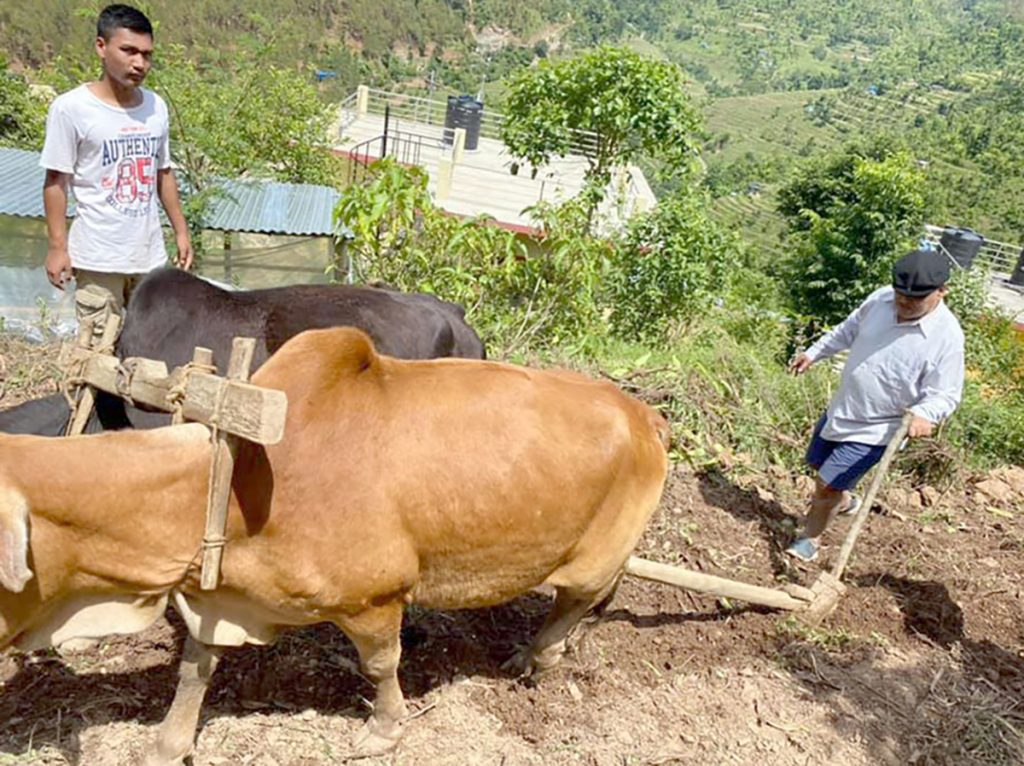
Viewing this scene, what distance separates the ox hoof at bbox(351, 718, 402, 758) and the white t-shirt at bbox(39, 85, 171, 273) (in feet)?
7.00

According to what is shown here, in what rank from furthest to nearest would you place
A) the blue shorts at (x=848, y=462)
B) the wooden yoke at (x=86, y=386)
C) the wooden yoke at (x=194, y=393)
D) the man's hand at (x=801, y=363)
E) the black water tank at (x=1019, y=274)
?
the black water tank at (x=1019, y=274) < the man's hand at (x=801, y=363) < the blue shorts at (x=848, y=462) < the wooden yoke at (x=86, y=386) < the wooden yoke at (x=194, y=393)

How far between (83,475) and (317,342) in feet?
2.21

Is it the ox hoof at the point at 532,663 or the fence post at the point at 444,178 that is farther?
the fence post at the point at 444,178

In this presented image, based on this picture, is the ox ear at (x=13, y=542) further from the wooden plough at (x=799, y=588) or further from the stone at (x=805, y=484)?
the stone at (x=805, y=484)

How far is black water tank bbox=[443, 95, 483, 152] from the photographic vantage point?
914 inches

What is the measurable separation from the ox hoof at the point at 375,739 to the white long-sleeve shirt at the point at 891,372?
2541 millimetres

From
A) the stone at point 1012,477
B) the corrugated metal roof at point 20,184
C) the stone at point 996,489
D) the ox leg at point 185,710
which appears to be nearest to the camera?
the ox leg at point 185,710

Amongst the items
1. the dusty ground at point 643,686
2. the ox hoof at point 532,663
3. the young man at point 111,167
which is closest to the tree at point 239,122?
the young man at point 111,167

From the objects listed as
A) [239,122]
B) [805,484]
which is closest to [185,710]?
[805,484]

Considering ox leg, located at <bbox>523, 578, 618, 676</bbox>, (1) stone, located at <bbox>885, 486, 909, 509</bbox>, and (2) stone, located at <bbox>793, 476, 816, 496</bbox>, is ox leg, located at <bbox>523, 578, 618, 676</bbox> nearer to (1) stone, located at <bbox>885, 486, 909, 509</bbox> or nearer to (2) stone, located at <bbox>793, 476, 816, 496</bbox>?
(2) stone, located at <bbox>793, 476, 816, 496</bbox>

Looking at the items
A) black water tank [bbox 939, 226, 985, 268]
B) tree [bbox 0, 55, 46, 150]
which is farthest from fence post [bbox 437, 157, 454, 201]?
black water tank [bbox 939, 226, 985, 268]

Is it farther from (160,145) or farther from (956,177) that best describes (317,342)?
(956,177)

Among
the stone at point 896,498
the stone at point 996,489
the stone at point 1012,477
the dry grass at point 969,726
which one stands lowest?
the dry grass at point 969,726

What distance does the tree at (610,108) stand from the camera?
414 inches
